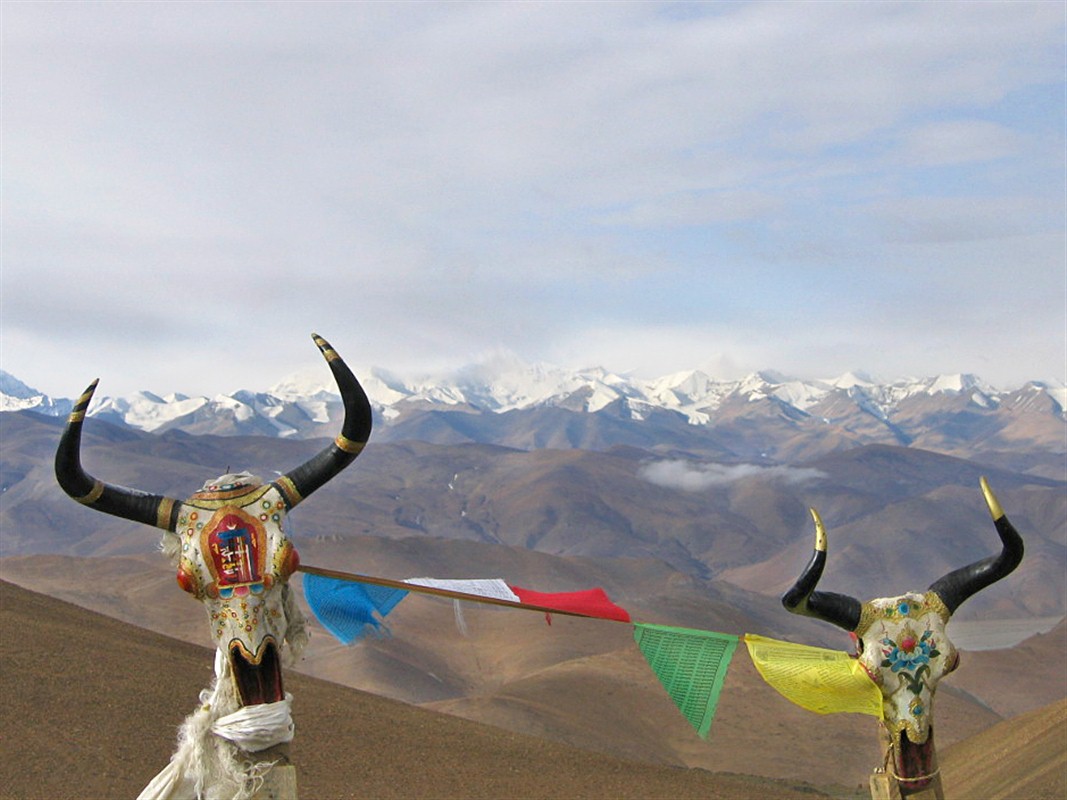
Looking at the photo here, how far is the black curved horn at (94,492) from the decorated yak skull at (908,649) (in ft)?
14.6

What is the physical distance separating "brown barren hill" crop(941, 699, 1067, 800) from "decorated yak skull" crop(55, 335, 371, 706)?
23.3 meters

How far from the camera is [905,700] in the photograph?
26.9 feet

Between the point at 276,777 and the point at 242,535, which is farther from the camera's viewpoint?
the point at 242,535

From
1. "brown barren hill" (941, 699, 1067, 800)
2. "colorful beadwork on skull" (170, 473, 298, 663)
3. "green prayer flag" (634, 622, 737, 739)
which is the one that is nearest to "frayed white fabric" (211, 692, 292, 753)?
"colorful beadwork on skull" (170, 473, 298, 663)

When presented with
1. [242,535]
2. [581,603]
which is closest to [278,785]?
[242,535]

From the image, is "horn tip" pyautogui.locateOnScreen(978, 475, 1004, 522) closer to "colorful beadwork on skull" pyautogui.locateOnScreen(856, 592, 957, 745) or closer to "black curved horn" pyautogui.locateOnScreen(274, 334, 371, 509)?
"colorful beadwork on skull" pyautogui.locateOnScreen(856, 592, 957, 745)

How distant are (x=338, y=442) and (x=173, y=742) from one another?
15085 millimetres

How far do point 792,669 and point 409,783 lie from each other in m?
14.2

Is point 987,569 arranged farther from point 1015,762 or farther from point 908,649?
point 1015,762

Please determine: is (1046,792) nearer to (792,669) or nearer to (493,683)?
(792,669)

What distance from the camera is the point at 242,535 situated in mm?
7578

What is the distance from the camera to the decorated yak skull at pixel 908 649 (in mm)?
8133

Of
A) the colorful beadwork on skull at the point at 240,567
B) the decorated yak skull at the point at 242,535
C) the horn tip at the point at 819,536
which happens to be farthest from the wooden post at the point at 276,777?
the horn tip at the point at 819,536

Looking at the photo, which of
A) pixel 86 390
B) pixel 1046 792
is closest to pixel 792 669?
pixel 86 390
